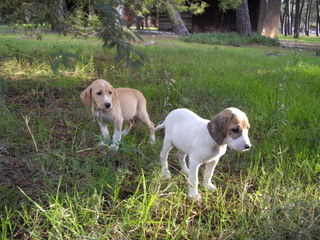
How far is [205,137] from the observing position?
2631 millimetres

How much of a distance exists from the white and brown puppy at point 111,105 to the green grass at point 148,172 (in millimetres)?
193

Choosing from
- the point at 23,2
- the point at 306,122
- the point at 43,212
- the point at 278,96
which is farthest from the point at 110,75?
the point at 43,212

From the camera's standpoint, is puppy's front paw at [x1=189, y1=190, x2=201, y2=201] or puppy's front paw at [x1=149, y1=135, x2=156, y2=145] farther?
puppy's front paw at [x1=149, y1=135, x2=156, y2=145]

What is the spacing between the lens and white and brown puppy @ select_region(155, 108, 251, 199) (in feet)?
8.02

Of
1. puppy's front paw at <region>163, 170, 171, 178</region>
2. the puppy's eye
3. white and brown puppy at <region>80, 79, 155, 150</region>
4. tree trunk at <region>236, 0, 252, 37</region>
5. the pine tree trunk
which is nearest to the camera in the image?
the puppy's eye

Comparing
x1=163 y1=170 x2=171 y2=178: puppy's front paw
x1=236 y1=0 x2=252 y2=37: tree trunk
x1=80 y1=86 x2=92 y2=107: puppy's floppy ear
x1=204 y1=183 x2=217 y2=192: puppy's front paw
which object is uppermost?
x1=236 y1=0 x2=252 y2=37: tree trunk

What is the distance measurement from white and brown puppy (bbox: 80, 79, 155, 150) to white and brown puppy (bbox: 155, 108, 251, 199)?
825mm

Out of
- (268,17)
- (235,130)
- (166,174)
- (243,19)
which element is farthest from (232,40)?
(235,130)

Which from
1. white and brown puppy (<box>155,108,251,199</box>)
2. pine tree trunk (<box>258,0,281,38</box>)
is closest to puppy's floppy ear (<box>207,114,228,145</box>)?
white and brown puppy (<box>155,108,251,199</box>)

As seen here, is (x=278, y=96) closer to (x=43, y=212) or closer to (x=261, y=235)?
(x=261, y=235)

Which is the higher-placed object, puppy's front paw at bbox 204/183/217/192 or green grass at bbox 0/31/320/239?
green grass at bbox 0/31/320/239

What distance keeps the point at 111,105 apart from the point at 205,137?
5.14 ft

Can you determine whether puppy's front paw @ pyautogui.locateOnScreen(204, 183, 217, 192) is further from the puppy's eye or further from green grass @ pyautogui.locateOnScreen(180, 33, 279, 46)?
green grass @ pyautogui.locateOnScreen(180, 33, 279, 46)

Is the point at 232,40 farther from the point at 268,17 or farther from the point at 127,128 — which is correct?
the point at 127,128
